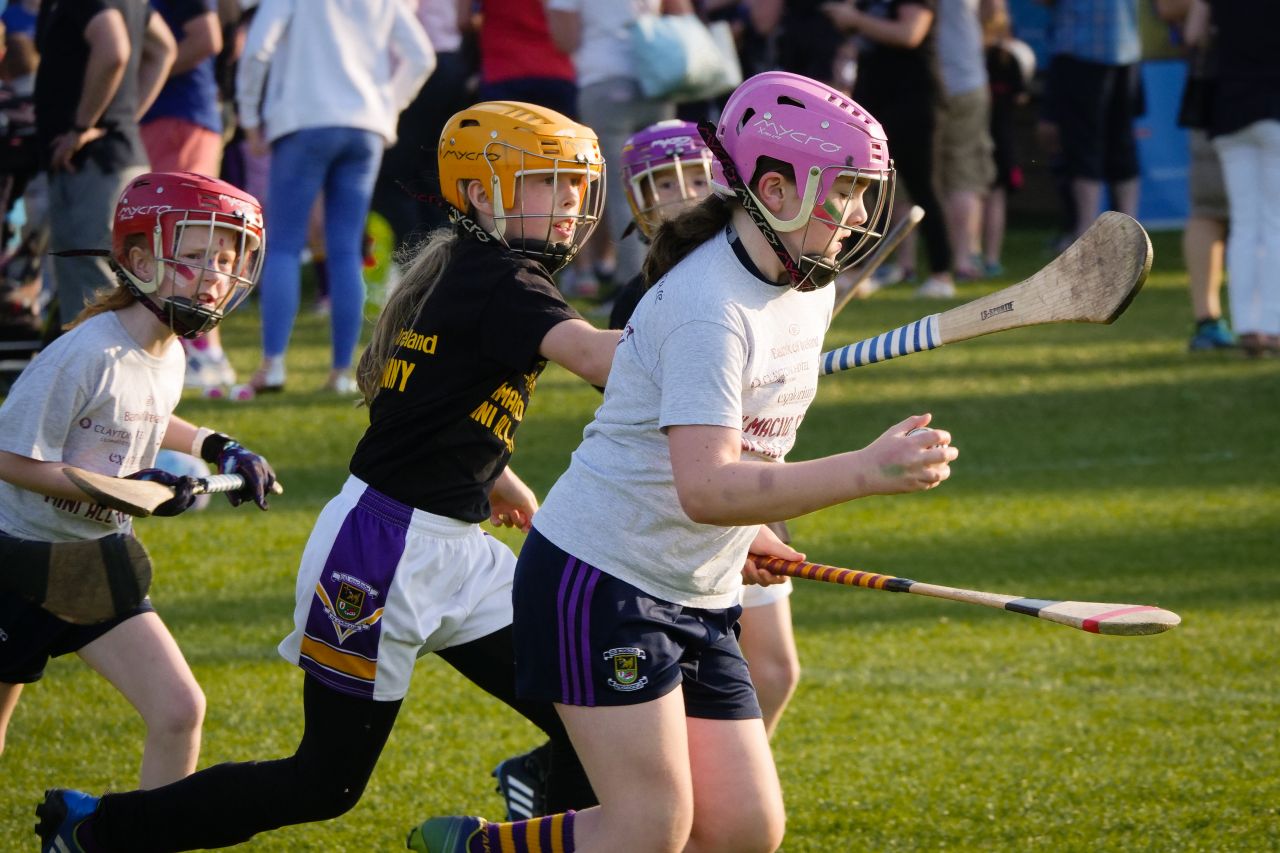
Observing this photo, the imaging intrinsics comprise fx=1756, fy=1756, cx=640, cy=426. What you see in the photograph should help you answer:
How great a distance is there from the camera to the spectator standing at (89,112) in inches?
281

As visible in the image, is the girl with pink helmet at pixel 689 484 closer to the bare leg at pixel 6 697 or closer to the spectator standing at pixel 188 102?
the bare leg at pixel 6 697

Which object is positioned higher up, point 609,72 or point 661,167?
point 661,167

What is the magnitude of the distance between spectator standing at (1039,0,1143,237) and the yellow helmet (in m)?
9.37

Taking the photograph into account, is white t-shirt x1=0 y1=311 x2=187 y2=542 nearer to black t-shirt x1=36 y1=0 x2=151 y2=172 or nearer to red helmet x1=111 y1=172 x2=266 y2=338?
red helmet x1=111 y1=172 x2=266 y2=338

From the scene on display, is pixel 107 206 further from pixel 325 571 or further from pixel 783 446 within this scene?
pixel 783 446

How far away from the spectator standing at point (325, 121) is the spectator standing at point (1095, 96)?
18.5ft

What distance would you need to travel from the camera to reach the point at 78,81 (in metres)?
7.28

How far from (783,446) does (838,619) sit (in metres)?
2.84

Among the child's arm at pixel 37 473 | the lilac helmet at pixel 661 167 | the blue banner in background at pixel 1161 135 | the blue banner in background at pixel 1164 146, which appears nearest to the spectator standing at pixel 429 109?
the blue banner in background at pixel 1161 135

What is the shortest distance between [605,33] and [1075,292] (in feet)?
23.8

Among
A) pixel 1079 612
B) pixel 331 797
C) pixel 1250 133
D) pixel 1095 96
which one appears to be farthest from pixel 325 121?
pixel 1095 96

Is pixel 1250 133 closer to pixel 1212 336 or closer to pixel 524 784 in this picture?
pixel 1212 336

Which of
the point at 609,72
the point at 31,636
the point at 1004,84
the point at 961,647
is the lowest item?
the point at 1004,84

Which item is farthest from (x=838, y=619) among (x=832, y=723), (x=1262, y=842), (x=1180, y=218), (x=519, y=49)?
(x=1180, y=218)
